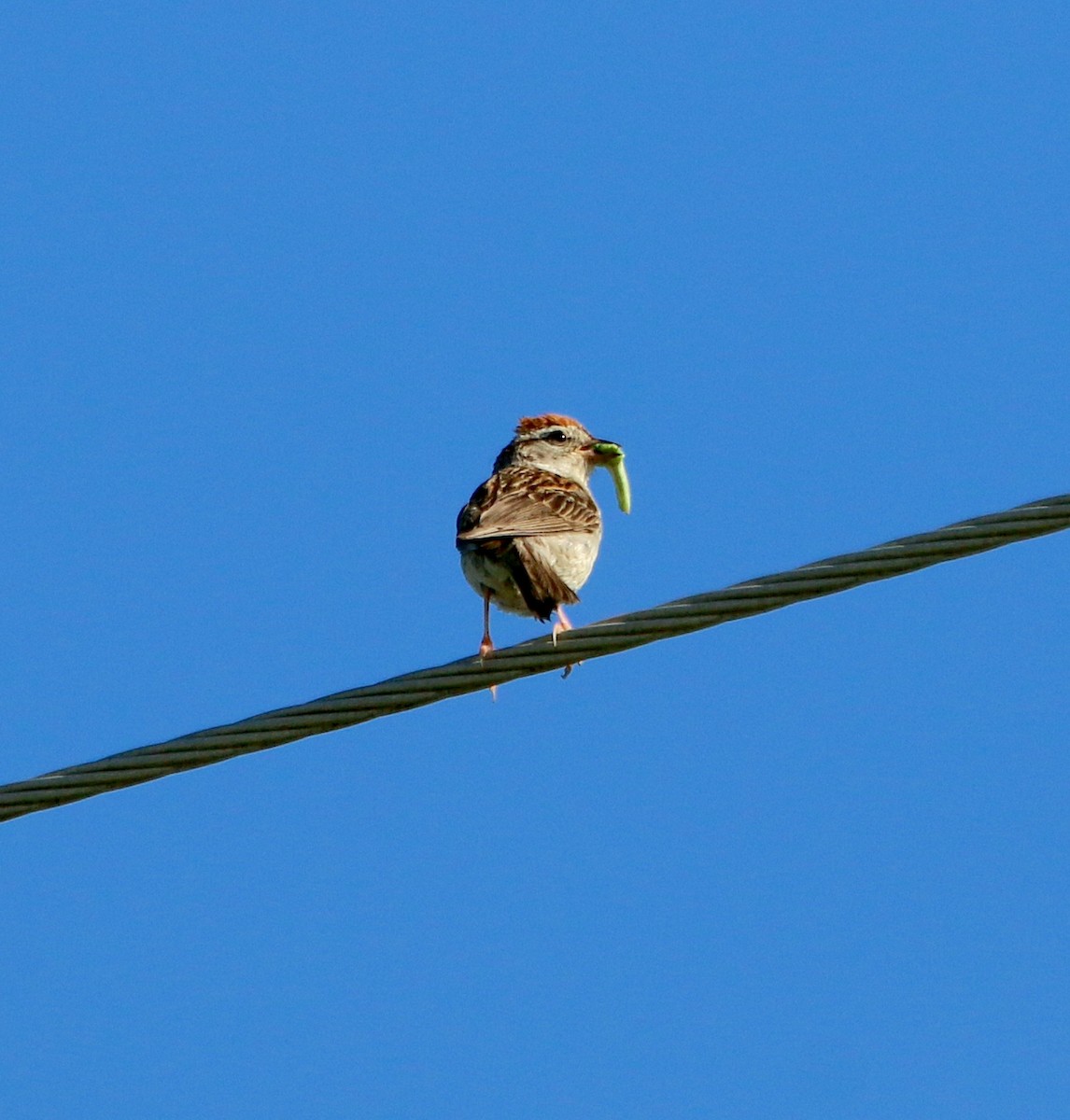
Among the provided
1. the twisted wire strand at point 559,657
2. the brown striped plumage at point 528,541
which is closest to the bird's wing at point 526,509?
the brown striped plumage at point 528,541

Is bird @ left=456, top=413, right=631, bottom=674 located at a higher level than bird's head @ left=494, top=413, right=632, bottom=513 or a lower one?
lower

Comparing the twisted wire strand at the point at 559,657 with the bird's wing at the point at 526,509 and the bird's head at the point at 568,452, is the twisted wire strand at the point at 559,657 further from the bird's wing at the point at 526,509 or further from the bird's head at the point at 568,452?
the bird's head at the point at 568,452

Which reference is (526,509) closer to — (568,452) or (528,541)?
(528,541)

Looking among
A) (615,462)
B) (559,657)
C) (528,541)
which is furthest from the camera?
(615,462)

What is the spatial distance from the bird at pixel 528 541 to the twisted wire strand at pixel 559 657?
2454 mm

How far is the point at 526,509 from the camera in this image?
1034cm

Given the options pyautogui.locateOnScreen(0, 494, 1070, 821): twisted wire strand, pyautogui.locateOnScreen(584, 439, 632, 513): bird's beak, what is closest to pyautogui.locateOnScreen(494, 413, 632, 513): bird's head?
pyautogui.locateOnScreen(584, 439, 632, 513): bird's beak

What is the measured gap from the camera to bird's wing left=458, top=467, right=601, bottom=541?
9.95 metres

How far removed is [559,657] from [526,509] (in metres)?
3.36

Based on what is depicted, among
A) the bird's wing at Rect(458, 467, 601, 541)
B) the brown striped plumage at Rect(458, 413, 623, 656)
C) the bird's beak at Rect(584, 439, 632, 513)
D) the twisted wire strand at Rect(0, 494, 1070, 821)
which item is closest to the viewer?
the twisted wire strand at Rect(0, 494, 1070, 821)

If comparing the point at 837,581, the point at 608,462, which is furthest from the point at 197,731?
the point at 608,462

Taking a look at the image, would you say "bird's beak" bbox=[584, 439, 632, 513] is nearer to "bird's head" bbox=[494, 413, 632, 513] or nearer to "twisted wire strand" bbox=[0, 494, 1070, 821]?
"bird's head" bbox=[494, 413, 632, 513]

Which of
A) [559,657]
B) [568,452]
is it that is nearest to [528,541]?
[568,452]

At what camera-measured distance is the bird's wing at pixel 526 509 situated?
392 inches
